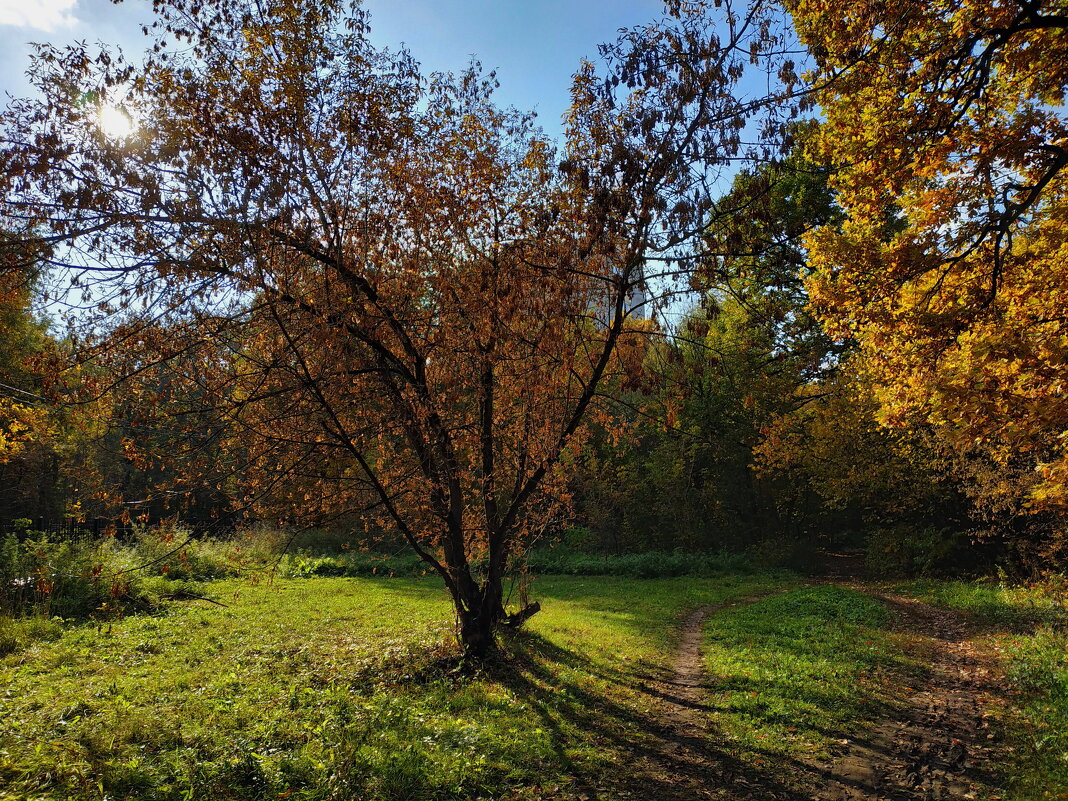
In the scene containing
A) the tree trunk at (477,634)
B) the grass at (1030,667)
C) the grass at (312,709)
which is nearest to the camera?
the grass at (312,709)

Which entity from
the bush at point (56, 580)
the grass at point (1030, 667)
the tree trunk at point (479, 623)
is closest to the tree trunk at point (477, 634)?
the tree trunk at point (479, 623)

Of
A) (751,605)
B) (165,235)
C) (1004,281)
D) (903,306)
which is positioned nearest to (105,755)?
(165,235)

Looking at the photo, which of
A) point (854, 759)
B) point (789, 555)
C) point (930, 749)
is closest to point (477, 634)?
point (854, 759)

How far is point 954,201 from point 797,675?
6415mm

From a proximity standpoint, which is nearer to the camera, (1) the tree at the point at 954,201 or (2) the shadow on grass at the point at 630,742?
(2) the shadow on grass at the point at 630,742

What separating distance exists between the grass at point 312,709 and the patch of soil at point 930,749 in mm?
1936

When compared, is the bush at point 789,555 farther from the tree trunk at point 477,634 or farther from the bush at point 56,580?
the bush at point 56,580

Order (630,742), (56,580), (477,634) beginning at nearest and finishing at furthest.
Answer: (630,742), (477,634), (56,580)

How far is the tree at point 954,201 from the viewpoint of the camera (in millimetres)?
7184

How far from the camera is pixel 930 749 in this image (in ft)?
19.1

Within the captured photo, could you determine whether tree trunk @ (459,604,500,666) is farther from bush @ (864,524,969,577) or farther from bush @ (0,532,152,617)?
bush @ (864,524,969,577)

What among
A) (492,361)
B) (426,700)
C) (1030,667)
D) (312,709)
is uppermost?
(492,361)

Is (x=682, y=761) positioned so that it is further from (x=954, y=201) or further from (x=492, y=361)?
(x=954, y=201)

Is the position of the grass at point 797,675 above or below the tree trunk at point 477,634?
below
